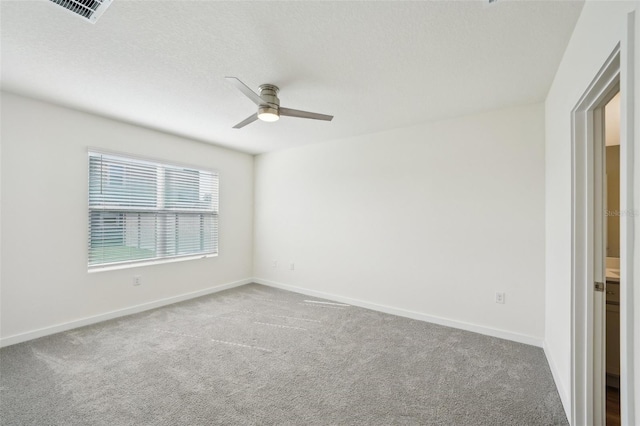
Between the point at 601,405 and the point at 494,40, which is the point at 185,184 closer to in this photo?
the point at 494,40

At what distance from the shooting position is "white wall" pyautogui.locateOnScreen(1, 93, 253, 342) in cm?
268

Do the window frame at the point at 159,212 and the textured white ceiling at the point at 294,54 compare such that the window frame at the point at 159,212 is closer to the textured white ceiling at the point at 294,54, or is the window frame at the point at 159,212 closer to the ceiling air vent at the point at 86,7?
the textured white ceiling at the point at 294,54

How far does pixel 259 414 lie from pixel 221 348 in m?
1.03

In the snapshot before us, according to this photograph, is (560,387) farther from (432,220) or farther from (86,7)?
(86,7)

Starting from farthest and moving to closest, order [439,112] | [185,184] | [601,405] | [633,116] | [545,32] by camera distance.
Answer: [185,184], [439,112], [545,32], [601,405], [633,116]

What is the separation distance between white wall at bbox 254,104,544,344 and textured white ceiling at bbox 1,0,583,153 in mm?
520

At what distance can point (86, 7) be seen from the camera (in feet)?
5.14

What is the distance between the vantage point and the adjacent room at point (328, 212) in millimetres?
1632

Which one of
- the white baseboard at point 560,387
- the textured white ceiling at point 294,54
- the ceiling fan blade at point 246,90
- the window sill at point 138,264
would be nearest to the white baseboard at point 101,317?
the window sill at point 138,264

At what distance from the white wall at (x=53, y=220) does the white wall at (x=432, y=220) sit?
218 cm

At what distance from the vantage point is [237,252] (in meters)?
4.95

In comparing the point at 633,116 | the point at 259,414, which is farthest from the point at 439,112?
the point at 259,414

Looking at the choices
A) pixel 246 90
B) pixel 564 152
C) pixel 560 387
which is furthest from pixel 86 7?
pixel 560 387

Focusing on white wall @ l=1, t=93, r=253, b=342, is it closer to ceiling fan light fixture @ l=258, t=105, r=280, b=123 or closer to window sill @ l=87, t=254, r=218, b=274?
window sill @ l=87, t=254, r=218, b=274
